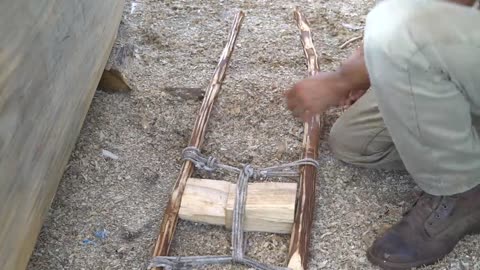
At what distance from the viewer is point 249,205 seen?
1.71m

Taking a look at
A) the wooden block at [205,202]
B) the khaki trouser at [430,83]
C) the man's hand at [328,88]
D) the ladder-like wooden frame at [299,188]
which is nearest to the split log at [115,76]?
the ladder-like wooden frame at [299,188]

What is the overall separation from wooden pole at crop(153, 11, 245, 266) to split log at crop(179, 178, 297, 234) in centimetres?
2

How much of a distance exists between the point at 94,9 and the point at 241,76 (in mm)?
609

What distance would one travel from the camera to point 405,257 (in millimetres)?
1611

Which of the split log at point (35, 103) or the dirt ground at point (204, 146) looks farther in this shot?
the dirt ground at point (204, 146)

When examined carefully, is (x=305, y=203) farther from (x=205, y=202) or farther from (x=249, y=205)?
(x=205, y=202)

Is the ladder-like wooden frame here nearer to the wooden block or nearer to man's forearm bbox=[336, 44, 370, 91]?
the wooden block

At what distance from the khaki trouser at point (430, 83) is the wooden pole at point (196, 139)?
22.8 inches

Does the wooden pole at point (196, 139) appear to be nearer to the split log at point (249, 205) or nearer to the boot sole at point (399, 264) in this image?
the split log at point (249, 205)

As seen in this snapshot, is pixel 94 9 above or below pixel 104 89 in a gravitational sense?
above

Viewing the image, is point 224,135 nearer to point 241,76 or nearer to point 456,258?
point 241,76

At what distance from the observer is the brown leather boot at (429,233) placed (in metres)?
1.62

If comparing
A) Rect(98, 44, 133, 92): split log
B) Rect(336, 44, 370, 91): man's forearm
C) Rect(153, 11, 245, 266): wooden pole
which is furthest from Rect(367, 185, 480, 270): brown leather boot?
Rect(98, 44, 133, 92): split log

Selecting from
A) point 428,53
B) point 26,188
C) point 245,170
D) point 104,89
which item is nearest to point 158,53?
point 104,89
